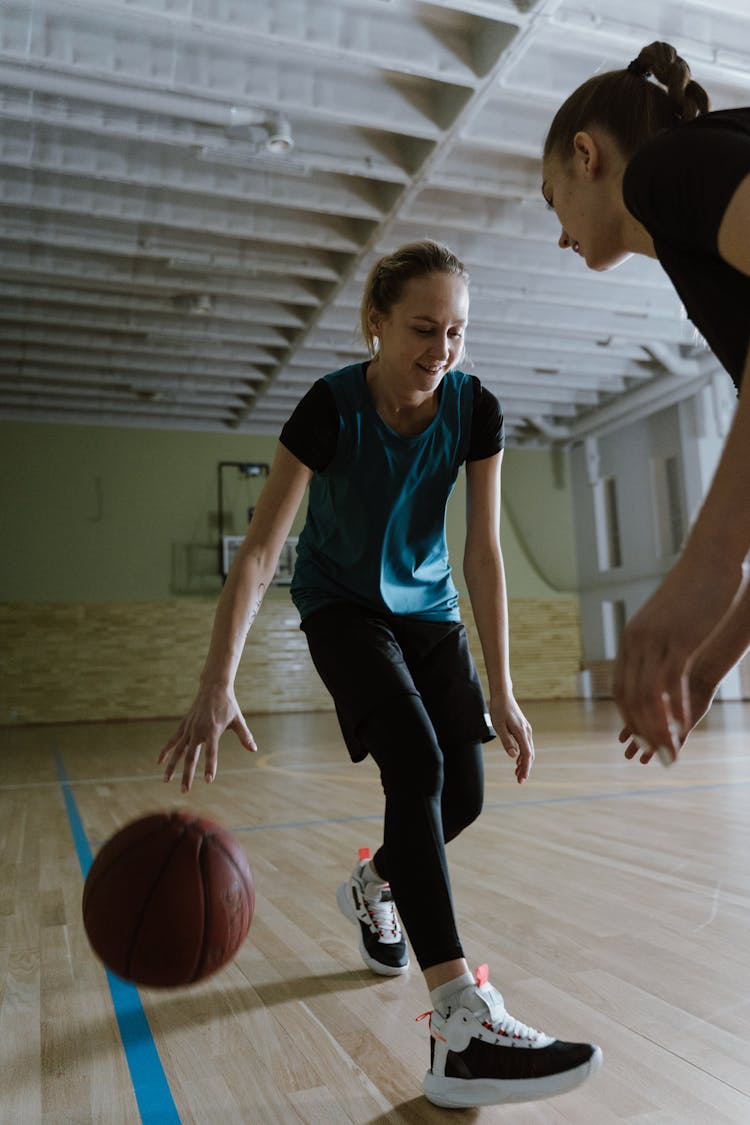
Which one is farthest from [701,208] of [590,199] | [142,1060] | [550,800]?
[550,800]

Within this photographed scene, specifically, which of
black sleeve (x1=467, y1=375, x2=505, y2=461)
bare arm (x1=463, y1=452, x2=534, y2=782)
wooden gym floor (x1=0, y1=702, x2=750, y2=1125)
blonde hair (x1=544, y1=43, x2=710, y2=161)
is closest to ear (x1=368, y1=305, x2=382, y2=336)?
black sleeve (x1=467, y1=375, x2=505, y2=461)

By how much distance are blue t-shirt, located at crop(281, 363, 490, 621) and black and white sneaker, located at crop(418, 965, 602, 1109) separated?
2.48 ft

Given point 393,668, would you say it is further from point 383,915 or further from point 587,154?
point 587,154

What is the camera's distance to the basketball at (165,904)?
1.54 metres

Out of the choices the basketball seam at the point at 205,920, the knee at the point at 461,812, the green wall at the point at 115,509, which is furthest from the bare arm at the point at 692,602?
the green wall at the point at 115,509

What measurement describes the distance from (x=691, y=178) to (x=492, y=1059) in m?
1.27

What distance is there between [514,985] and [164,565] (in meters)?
12.1

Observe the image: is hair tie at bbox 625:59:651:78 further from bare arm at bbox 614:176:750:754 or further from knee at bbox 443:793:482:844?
knee at bbox 443:793:482:844

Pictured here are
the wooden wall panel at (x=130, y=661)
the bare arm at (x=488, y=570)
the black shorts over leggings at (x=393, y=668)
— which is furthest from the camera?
the wooden wall panel at (x=130, y=661)

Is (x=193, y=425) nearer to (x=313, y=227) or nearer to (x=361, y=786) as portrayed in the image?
(x=313, y=227)

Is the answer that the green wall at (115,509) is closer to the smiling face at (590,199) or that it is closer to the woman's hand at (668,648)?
the smiling face at (590,199)

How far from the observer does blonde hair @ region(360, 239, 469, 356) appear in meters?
1.89

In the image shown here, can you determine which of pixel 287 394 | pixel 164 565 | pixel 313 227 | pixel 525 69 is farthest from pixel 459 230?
pixel 164 565

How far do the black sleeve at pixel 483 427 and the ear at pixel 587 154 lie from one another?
76 cm
